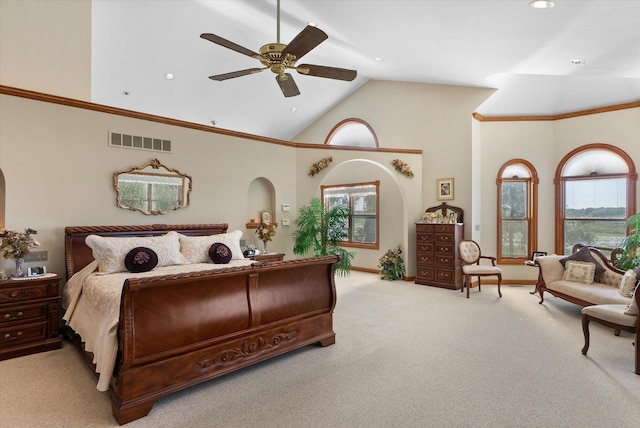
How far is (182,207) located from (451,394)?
4.09 meters

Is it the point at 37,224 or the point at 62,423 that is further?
the point at 37,224

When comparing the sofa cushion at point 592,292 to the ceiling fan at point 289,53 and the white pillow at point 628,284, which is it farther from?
the ceiling fan at point 289,53

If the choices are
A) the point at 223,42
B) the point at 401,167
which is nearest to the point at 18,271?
the point at 223,42

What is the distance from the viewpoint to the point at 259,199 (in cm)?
616

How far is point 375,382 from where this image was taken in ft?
9.78

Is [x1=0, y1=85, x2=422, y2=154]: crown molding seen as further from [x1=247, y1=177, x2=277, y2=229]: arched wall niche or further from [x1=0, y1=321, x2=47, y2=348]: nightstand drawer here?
[x1=0, y1=321, x2=47, y2=348]: nightstand drawer

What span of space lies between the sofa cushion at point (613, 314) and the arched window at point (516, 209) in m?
3.51

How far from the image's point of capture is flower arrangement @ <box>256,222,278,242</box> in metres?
5.75

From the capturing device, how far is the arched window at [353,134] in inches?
328

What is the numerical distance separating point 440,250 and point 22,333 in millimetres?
6106

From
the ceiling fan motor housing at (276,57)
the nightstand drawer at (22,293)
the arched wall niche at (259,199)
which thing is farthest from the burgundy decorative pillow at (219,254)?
the ceiling fan motor housing at (276,57)

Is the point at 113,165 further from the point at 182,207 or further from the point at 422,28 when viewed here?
the point at 422,28

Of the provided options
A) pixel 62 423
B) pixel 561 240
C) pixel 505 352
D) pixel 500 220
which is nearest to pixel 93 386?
pixel 62 423

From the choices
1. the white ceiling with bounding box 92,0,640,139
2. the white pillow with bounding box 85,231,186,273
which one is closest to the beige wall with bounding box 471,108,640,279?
the white ceiling with bounding box 92,0,640,139
